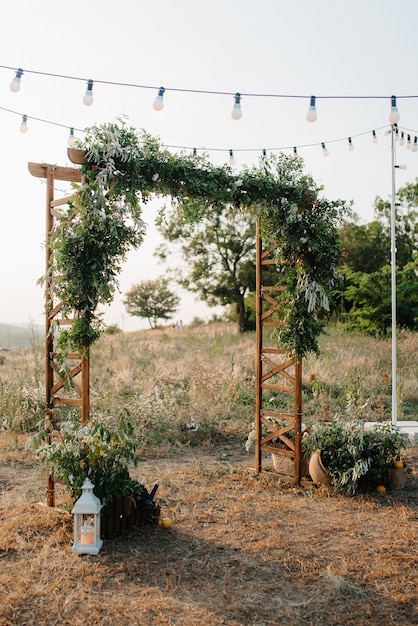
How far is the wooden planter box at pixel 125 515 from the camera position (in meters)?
4.83

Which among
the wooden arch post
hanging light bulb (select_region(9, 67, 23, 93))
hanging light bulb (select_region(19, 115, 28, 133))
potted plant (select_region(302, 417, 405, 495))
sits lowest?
potted plant (select_region(302, 417, 405, 495))

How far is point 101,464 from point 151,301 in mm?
27889

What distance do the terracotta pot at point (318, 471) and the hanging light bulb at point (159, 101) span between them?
Result: 393 centimetres

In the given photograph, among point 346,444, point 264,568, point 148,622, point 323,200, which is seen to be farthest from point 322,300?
point 148,622

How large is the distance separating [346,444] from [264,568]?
2.20m

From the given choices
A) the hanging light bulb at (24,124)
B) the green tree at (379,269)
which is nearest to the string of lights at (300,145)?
the hanging light bulb at (24,124)

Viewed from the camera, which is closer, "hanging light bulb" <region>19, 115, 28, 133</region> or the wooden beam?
the wooden beam

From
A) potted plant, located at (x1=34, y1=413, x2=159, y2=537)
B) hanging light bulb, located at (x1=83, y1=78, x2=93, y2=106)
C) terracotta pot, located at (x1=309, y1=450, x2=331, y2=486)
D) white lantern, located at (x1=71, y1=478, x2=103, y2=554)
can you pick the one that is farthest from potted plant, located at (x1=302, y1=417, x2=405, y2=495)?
hanging light bulb, located at (x1=83, y1=78, x2=93, y2=106)

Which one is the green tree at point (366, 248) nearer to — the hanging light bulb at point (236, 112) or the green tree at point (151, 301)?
the green tree at point (151, 301)

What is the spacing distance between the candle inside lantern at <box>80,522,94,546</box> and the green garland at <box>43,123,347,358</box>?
1.48 meters

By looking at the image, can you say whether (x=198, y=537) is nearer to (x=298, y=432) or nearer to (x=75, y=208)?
(x=298, y=432)

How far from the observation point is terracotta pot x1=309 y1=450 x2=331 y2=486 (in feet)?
20.4

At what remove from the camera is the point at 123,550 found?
14.9 ft

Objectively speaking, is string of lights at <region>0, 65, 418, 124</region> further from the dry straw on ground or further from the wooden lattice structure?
the dry straw on ground
